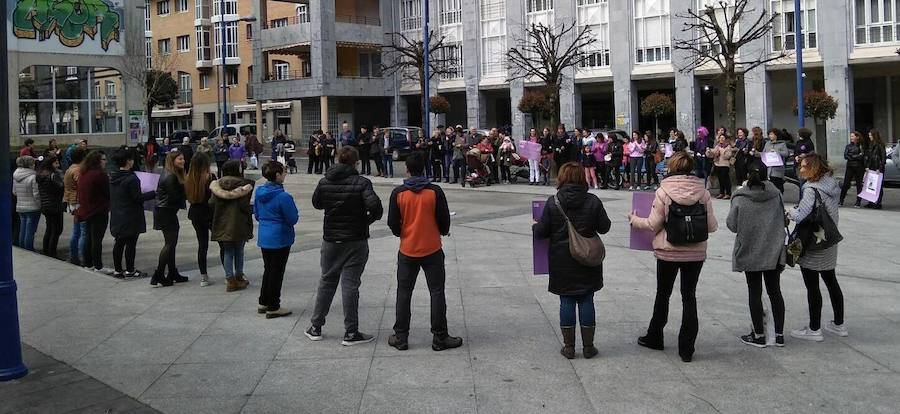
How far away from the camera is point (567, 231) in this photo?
6.39 m

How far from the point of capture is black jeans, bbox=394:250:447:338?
683 cm

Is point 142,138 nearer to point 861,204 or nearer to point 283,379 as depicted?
point 861,204

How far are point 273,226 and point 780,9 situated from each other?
3235cm

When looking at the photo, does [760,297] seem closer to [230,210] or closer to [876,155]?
[230,210]

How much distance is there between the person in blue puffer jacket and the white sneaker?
4593 millimetres

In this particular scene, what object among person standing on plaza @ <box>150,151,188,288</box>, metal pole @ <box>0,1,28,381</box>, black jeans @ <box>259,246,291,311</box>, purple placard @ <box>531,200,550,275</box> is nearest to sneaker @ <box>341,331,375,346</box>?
Result: black jeans @ <box>259,246,291,311</box>

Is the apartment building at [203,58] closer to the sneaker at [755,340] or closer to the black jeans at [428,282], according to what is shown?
the black jeans at [428,282]

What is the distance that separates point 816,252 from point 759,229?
674 millimetres

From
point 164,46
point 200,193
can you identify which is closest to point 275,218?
point 200,193

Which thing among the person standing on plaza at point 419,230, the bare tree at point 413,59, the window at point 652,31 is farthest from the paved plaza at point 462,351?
the bare tree at point 413,59

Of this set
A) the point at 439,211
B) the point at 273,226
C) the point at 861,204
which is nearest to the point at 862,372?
the point at 439,211

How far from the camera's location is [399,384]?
20.0ft

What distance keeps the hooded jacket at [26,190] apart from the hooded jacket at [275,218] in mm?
6281

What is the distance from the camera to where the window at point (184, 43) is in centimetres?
6222
